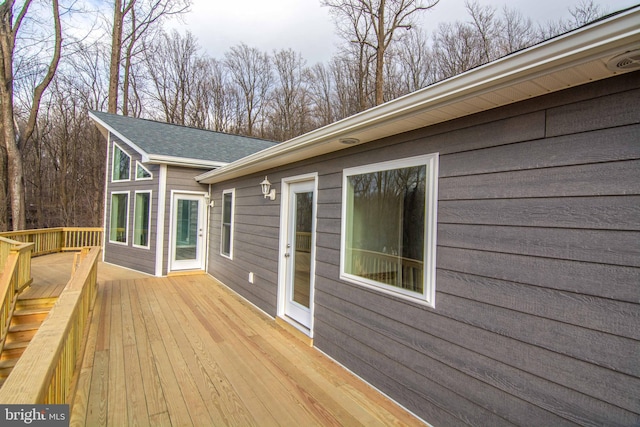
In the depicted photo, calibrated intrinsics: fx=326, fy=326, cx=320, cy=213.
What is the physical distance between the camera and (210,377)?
2.80 metres

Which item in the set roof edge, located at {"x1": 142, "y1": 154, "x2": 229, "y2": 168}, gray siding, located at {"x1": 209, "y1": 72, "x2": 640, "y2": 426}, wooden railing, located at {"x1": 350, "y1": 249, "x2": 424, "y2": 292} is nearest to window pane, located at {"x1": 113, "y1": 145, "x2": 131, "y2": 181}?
Result: roof edge, located at {"x1": 142, "y1": 154, "x2": 229, "y2": 168}

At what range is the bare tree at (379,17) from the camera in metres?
9.89

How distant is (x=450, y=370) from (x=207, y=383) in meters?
1.93

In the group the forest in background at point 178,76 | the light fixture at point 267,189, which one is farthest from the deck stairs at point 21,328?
the forest in background at point 178,76

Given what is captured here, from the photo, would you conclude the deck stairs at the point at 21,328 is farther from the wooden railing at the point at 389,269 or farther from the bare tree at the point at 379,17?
the bare tree at the point at 379,17

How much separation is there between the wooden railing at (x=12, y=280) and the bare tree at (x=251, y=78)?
12.1 meters

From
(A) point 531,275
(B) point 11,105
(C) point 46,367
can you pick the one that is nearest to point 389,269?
(A) point 531,275

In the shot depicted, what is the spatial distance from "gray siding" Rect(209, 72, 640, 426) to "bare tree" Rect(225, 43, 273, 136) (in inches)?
587

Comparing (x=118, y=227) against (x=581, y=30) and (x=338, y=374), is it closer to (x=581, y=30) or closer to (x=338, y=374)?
(x=338, y=374)

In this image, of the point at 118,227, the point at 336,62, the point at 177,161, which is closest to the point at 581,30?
the point at 177,161

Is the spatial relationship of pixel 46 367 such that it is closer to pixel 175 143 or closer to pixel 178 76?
pixel 175 143

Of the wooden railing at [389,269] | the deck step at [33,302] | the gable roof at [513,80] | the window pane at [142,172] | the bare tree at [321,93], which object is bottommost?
the deck step at [33,302]

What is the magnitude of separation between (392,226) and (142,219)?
659 centimetres

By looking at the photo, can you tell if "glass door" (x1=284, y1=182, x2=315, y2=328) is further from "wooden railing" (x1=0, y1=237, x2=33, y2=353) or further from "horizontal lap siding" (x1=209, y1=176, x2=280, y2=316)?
"wooden railing" (x1=0, y1=237, x2=33, y2=353)
